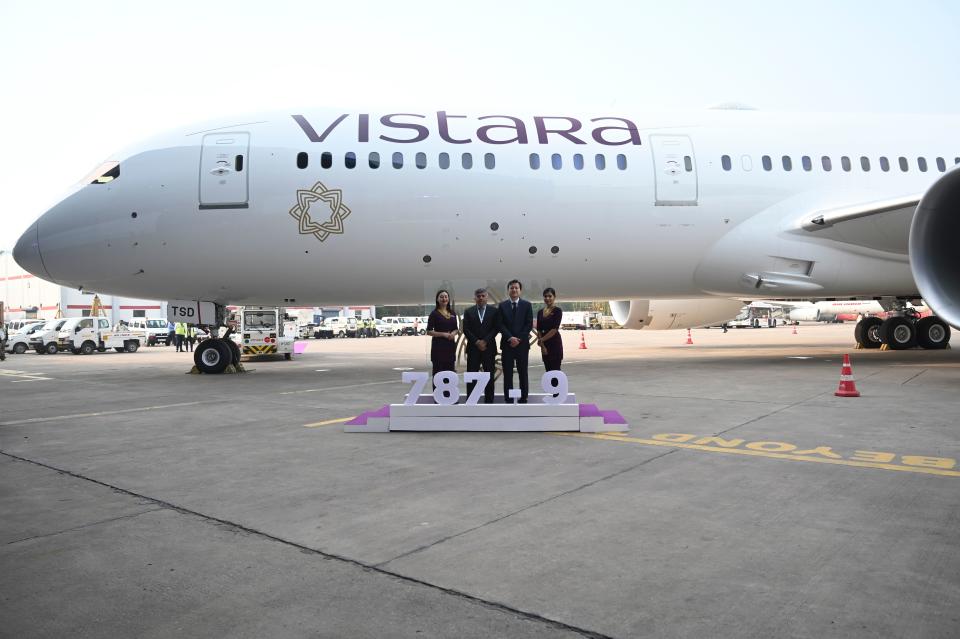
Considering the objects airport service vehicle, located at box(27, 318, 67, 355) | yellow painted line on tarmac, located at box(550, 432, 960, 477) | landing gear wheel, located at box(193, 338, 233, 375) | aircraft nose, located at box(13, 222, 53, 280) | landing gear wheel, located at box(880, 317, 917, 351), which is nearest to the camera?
yellow painted line on tarmac, located at box(550, 432, 960, 477)

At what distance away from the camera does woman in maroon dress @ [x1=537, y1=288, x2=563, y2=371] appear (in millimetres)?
7141

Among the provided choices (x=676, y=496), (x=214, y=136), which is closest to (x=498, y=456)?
(x=676, y=496)

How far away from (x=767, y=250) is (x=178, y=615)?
35.8ft

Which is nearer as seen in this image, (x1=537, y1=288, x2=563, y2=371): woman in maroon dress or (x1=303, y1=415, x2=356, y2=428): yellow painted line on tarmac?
(x1=303, y1=415, x2=356, y2=428): yellow painted line on tarmac

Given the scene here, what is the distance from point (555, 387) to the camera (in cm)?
653

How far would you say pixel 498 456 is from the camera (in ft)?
16.9

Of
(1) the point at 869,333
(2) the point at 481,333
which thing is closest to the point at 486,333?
(2) the point at 481,333

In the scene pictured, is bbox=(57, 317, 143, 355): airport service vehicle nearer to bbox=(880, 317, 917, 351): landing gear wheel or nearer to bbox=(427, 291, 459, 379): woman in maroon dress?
bbox=(427, 291, 459, 379): woman in maroon dress

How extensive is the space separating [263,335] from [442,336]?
13049mm

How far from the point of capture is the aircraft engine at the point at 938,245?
7449 millimetres

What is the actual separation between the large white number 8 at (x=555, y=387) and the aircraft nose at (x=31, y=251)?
28.4 ft

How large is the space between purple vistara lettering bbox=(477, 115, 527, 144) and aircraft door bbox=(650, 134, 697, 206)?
2180 millimetres

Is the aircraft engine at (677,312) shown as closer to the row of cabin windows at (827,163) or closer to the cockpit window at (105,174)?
the row of cabin windows at (827,163)

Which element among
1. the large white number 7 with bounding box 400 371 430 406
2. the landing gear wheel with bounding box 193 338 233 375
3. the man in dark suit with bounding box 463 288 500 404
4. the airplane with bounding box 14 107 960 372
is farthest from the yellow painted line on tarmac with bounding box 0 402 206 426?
the landing gear wheel with bounding box 193 338 233 375
